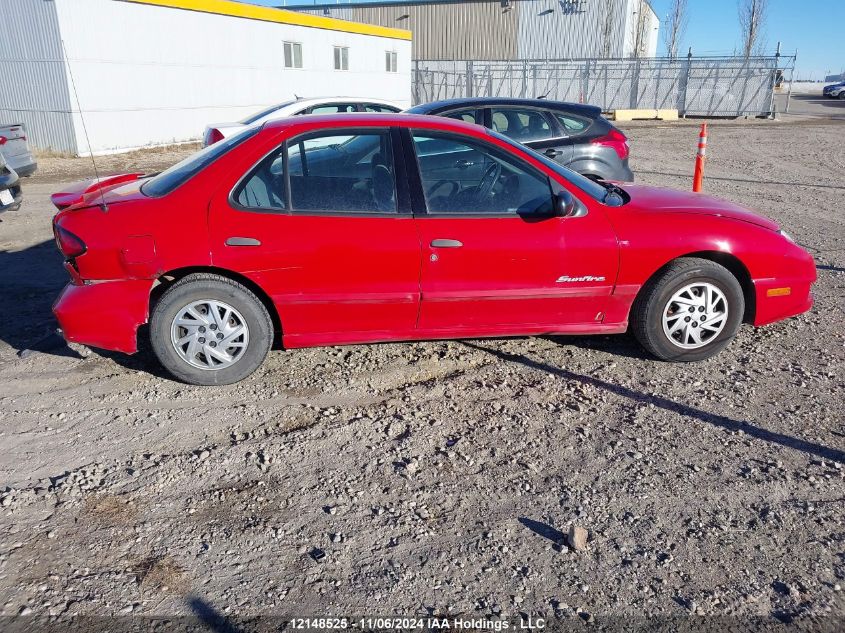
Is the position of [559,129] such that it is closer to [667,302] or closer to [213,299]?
[667,302]

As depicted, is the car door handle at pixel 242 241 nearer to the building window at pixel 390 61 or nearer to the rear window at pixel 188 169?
the rear window at pixel 188 169

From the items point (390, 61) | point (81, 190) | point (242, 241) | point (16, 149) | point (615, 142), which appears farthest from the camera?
point (390, 61)

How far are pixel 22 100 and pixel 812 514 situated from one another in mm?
19398

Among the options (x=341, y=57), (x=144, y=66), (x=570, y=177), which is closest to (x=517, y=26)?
(x=341, y=57)

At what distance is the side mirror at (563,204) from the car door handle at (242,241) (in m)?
1.86

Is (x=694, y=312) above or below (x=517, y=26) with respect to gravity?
below

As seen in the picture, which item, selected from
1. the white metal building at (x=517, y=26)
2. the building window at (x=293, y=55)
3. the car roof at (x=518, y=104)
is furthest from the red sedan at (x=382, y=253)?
the white metal building at (x=517, y=26)

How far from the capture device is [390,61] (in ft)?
100

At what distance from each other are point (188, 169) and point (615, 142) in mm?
5881

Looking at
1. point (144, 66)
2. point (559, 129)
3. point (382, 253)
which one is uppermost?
point (144, 66)

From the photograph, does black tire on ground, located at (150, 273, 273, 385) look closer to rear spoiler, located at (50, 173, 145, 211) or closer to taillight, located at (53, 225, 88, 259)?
taillight, located at (53, 225, 88, 259)

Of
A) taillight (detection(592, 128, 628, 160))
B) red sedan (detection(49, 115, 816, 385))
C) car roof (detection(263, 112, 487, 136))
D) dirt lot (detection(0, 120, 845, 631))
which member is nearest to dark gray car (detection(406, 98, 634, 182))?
taillight (detection(592, 128, 628, 160))

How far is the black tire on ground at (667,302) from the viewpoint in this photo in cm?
466

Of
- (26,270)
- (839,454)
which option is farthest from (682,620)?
(26,270)
